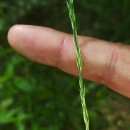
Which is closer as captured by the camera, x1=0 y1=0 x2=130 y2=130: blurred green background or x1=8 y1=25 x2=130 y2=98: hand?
x1=8 y1=25 x2=130 y2=98: hand

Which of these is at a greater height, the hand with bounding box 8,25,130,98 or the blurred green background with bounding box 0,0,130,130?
the hand with bounding box 8,25,130,98

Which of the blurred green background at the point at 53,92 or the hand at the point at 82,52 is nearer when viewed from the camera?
the hand at the point at 82,52

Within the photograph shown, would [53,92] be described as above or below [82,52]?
below

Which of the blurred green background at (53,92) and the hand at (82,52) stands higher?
the hand at (82,52)

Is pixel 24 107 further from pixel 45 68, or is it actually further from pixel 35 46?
pixel 35 46

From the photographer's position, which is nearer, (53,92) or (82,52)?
(82,52)
